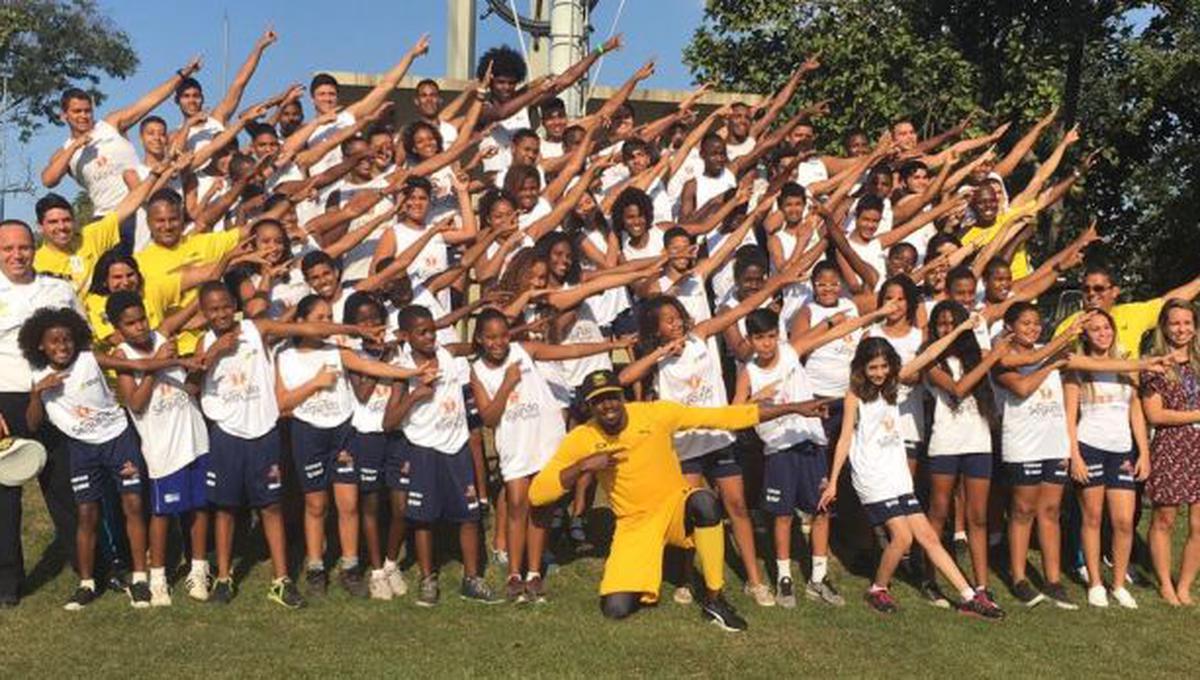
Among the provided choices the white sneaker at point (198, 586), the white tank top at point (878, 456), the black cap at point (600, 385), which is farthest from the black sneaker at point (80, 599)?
the white tank top at point (878, 456)

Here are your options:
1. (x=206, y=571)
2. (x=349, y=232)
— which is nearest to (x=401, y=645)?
(x=206, y=571)

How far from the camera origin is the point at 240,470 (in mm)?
6758

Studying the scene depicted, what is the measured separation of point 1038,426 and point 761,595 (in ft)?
7.19

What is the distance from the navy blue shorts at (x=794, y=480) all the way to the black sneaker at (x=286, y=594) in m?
3.09

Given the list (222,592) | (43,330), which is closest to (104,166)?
(43,330)

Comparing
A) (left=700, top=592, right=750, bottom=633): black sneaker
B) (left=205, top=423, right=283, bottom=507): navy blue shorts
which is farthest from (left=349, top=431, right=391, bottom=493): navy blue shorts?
(left=700, top=592, right=750, bottom=633): black sneaker

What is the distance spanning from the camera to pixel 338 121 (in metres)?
10.1

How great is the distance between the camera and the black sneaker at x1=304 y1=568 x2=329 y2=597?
7.00 m

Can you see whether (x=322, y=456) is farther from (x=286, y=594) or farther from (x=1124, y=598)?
(x=1124, y=598)

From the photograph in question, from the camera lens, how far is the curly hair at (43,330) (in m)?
6.39

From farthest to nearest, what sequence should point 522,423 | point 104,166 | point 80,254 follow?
point 104,166, point 80,254, point 522,423

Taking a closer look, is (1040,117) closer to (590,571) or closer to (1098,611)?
(1098,611)

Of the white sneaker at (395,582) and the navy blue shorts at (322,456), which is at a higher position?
the navy blue shorts at (322,456)

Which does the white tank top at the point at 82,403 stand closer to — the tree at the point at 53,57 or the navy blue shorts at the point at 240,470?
the navy blue shorts at the point at 240,470
